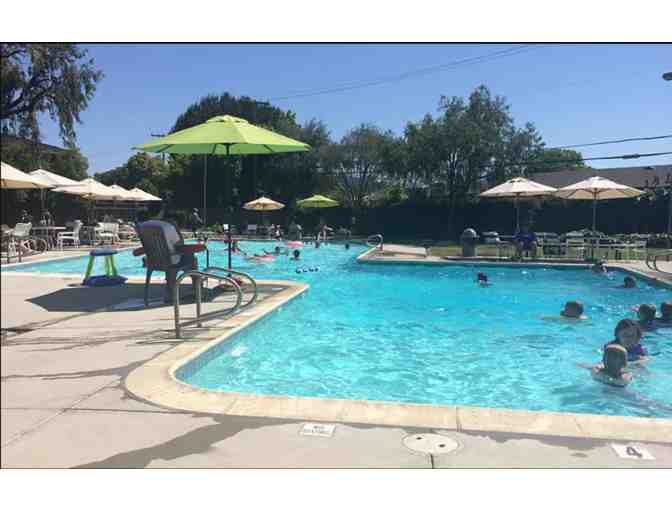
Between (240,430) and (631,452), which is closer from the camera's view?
(631,452)

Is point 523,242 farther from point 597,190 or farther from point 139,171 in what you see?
point 139,171

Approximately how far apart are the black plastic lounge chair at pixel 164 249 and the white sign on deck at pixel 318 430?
433cm

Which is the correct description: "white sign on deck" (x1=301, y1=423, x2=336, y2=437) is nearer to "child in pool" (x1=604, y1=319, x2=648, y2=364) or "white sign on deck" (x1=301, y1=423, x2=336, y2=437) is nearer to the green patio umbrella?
"child in pool" (x1=604, y1=319, x2=648, y2=364)

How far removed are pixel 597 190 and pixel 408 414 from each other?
15515mm

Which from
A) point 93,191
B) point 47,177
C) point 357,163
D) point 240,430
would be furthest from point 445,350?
point 357,163

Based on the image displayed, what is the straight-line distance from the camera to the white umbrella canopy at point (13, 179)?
110 inches

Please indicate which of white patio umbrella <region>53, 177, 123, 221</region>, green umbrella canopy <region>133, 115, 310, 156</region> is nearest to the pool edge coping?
green umbrella canopy <region>133, 115, 310, 156</region>

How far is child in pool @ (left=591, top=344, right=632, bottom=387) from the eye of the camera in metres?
5.53

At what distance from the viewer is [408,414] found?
3383 mm

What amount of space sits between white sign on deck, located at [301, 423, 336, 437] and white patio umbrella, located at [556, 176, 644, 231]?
15.3 m

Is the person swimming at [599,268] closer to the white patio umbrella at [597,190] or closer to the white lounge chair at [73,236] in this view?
the white patio umbrella at [597,190]

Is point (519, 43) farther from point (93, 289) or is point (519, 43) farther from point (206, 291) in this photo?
point (93, 289)

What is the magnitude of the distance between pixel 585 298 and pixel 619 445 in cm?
867
